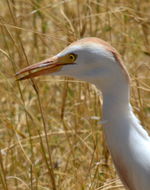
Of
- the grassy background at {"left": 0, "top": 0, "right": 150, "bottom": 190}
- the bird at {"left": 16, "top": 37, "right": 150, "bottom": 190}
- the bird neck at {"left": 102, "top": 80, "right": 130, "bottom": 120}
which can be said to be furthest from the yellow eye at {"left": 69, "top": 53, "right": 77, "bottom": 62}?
the grassy background at {"left": 0, "top": 0, "right": 150, "bottom": 190}

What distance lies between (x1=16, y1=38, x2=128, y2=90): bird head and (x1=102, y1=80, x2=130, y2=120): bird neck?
0.03 m

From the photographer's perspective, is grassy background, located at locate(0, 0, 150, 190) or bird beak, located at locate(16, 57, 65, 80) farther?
grassy background, located at locate(0, 0, 150, 190)

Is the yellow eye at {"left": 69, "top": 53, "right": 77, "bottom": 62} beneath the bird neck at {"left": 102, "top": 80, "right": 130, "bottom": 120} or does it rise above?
above

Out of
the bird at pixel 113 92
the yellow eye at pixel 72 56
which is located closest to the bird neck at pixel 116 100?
the bird at pixel 113 92

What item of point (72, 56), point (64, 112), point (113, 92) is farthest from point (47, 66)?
point (64, 112)

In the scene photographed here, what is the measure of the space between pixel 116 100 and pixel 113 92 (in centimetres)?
3

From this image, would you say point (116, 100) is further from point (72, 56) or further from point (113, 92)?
point (72, 56)

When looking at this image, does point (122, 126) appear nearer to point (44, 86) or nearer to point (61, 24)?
point (61, 24)

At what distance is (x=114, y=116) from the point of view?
207 cm

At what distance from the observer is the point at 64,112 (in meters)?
3.15

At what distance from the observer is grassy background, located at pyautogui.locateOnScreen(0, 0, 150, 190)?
101 inches

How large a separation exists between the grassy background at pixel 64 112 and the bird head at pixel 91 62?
0.27m

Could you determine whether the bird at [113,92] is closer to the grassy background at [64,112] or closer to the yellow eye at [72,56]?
the yellow eye at [72,56]

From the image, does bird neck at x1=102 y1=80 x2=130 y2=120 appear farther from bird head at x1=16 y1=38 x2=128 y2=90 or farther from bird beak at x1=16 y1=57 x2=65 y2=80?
bird beak at x1=16 y1=57 x2=65 y2=80
